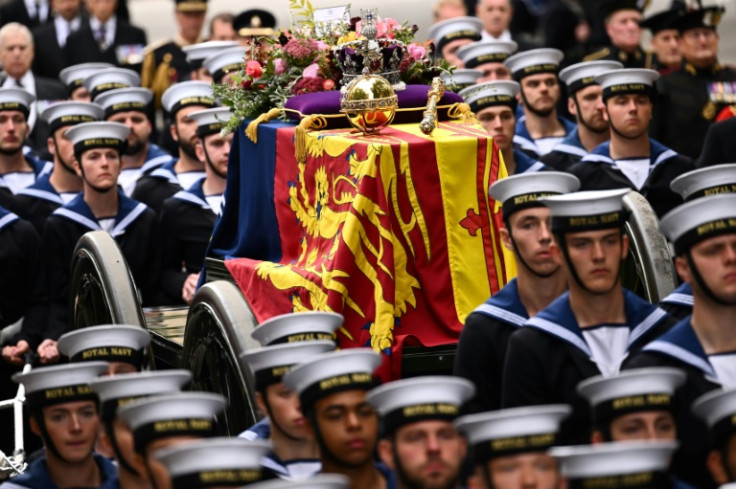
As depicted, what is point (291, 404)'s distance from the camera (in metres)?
6.85

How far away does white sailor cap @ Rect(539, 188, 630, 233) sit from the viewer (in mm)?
7102

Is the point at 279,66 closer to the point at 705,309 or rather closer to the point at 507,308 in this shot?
the point at 507,308

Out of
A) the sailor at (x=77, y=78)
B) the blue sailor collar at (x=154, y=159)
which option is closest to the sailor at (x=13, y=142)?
the blue sailor collar at (x=154, y=159)

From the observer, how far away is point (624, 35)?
15570 mm

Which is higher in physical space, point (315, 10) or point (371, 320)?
point (315, 10)

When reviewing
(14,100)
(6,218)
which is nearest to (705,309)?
(6,218)

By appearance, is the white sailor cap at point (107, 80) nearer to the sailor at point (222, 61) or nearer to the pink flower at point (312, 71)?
the sailor at point (222, 61)

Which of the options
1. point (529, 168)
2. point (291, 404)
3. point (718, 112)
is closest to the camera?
point (291, 404)

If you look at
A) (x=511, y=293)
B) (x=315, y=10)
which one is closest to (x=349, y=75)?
(x=315, y=10)

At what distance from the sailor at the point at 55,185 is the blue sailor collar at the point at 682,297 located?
5.18m

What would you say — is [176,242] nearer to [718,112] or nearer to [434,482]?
[718,112]

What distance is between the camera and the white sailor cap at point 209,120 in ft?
38.3

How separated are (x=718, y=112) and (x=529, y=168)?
2.94 meters

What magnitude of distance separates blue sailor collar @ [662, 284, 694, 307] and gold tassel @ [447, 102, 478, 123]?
1750 millimetres
